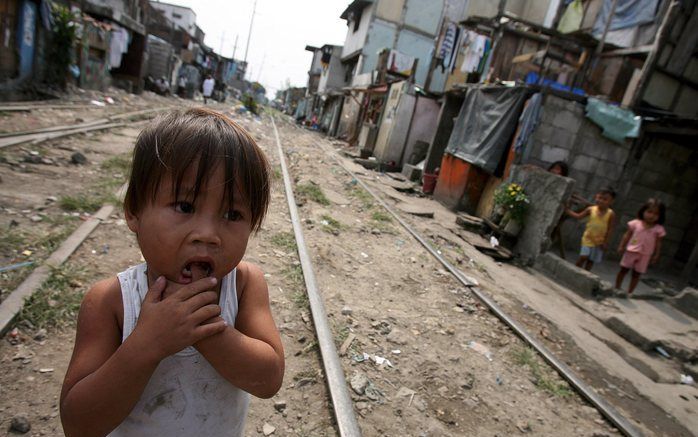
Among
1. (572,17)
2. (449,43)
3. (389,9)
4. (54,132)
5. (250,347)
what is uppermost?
(389,9)

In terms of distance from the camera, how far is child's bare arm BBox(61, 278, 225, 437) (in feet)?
2.56

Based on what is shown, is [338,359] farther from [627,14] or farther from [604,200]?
[627,14]

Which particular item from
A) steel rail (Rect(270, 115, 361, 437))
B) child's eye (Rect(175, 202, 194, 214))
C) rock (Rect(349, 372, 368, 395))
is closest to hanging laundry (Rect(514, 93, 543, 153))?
steel rail (Rect(270, 115, 361, 437))

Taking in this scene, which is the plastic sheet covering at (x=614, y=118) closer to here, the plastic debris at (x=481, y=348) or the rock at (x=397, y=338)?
the plastic debris at (x=481, y=348)

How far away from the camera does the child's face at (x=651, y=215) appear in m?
6.22

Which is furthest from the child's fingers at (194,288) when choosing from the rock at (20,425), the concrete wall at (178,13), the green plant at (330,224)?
the concrete wall at (178,13)

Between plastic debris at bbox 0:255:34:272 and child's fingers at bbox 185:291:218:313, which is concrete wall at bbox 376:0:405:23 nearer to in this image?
plastic debris at bbox 0:255:34:272

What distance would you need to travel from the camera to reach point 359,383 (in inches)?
102

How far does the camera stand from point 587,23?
40.6 feet

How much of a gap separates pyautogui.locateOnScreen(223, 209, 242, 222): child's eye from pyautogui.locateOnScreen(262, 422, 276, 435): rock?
64.0 inches

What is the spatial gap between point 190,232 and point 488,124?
10076mm

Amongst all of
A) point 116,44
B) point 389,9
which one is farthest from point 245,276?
point 389,9

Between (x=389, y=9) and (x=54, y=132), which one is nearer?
(x=54, y=132)

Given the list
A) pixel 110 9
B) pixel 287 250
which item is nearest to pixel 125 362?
pixel 287 250
